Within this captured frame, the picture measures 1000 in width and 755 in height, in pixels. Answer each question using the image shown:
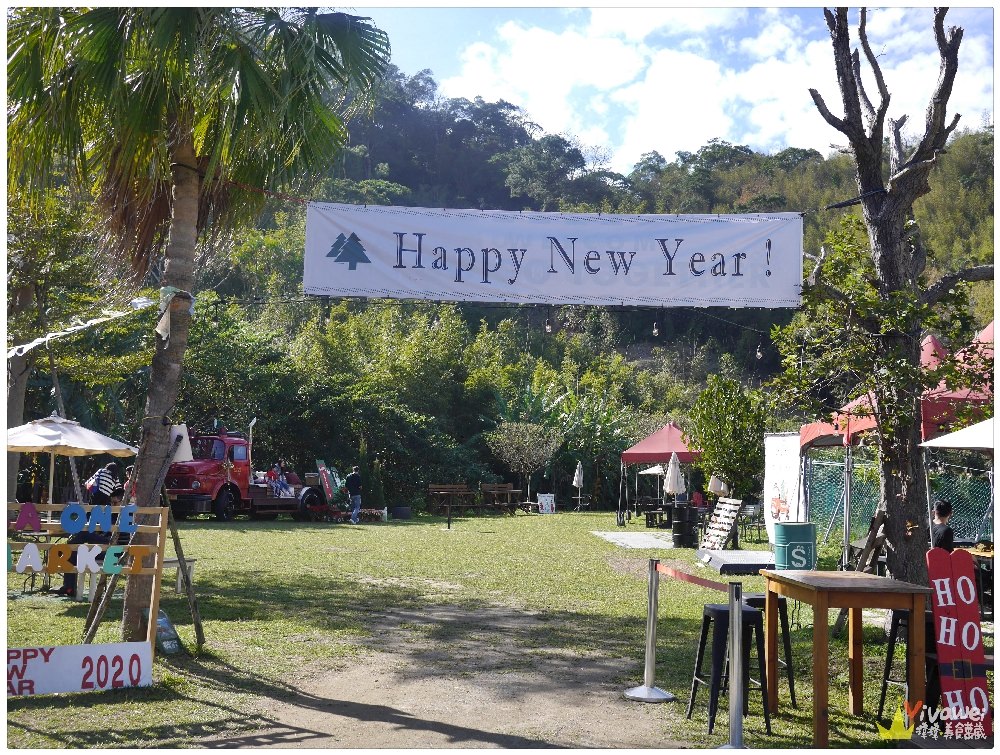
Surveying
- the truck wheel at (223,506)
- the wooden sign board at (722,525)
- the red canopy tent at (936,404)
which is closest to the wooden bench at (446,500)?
the truck wheel at (223,506)

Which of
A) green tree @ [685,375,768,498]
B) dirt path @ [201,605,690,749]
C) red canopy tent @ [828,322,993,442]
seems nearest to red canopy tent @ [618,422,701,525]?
green tree @ [685,375,768,498]

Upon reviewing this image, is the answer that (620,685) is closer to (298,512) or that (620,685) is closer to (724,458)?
(724,458)

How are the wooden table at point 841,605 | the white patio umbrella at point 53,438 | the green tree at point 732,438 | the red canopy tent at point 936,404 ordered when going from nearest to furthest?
the wooden table at point 841,605 < the red canopy tent at point 936,404 < the white patio umbrella at point 53,438 < the green tree at point 732,438

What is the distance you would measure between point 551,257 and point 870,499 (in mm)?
11993

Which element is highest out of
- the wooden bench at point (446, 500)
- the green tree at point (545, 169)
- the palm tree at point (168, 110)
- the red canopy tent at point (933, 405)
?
the green tree at point (545, 169)

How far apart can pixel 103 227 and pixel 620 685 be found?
5.95 m

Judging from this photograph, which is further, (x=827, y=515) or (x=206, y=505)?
(x=206, y=505)

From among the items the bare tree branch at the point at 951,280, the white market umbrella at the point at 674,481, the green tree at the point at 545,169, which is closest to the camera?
the bare tree branch at the point at 951,280

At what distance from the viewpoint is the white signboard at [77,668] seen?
628 cm

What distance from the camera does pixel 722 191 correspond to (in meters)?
67.3

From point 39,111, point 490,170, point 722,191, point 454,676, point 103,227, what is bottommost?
point 454,676

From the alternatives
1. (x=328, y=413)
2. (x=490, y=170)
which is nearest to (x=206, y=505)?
(x=328, y=413)

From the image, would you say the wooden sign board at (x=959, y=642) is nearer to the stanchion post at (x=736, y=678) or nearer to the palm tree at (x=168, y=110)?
the stanchion post at (x=736, y=678)

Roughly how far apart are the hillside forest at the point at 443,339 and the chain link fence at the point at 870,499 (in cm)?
142
